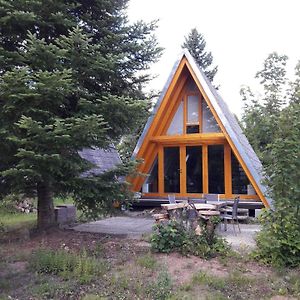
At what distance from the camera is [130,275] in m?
5.58

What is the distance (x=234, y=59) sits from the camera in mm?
33469

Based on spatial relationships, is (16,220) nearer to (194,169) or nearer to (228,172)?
(194,169)

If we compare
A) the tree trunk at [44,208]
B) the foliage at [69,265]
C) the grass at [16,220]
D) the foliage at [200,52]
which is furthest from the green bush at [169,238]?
the foliage at [200,52]

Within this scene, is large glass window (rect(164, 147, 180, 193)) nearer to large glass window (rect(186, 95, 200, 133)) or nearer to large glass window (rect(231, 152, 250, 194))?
large glass window (rect(186, 95, 200, 133))

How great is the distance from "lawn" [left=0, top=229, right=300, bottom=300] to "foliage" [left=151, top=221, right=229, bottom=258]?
6.2 inches

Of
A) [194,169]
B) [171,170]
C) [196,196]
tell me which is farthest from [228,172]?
[171,170]

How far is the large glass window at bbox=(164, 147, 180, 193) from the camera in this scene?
1361 centimetres

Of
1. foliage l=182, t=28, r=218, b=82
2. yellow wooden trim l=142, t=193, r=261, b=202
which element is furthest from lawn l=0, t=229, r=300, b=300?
foliage l=182, t=28, r=218, b=82

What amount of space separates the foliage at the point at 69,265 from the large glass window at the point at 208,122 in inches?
323

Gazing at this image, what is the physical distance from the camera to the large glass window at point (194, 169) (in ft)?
43.4

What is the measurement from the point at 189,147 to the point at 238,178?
214 cm

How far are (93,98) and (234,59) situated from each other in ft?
91.4

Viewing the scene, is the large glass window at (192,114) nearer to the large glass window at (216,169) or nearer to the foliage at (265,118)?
the large glass window at (216,169)

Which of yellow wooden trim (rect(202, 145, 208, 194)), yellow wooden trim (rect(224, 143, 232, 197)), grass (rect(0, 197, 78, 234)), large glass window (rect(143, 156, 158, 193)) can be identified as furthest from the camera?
large glass window (rect(143, 156, 158, 193))
